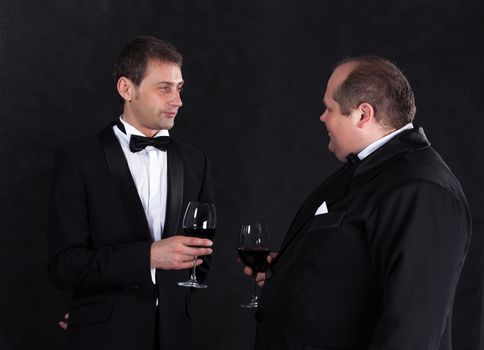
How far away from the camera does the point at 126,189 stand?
8.32 feet

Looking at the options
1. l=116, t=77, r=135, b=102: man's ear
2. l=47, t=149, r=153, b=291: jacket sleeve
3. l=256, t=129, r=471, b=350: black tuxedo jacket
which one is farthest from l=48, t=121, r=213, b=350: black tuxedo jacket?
l=256, t=129, r=471, b=350: black tuxedo jacket

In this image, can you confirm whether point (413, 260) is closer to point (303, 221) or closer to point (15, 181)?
point (303, 221)

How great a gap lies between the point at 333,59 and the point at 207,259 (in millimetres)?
1641

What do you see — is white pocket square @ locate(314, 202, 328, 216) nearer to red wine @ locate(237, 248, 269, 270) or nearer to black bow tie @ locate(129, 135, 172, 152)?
red wine @ locate(237, 248, 269, 270)

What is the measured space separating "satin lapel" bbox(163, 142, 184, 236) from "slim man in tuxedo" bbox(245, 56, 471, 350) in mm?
596

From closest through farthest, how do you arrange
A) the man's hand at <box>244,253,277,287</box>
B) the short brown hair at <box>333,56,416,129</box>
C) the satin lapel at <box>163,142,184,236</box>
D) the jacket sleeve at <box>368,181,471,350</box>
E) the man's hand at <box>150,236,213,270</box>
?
the jacket sleeve at <box>368,181,471,350</box> → the short brown hair at <box>333,56,416,129</box> → the man's hand at <box>150,236,213,270</box> → the man's hand at <box>244,253,277,287</box> → the satin lapel at <box>163,142,184,236</box>

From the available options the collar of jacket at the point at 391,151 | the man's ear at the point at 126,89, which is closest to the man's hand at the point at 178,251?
the collar of jacket at the point at 391,151

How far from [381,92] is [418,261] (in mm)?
545

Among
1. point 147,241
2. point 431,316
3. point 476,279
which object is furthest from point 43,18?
point 476,279

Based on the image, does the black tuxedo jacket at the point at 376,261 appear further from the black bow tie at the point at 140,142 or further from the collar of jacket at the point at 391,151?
the black bow tie at the point at 140,142

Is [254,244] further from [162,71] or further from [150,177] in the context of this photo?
[162,71]

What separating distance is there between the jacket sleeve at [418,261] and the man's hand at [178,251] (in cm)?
66

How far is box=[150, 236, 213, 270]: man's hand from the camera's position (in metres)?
2.20

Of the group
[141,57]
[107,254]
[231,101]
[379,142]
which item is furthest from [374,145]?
[231,101]
